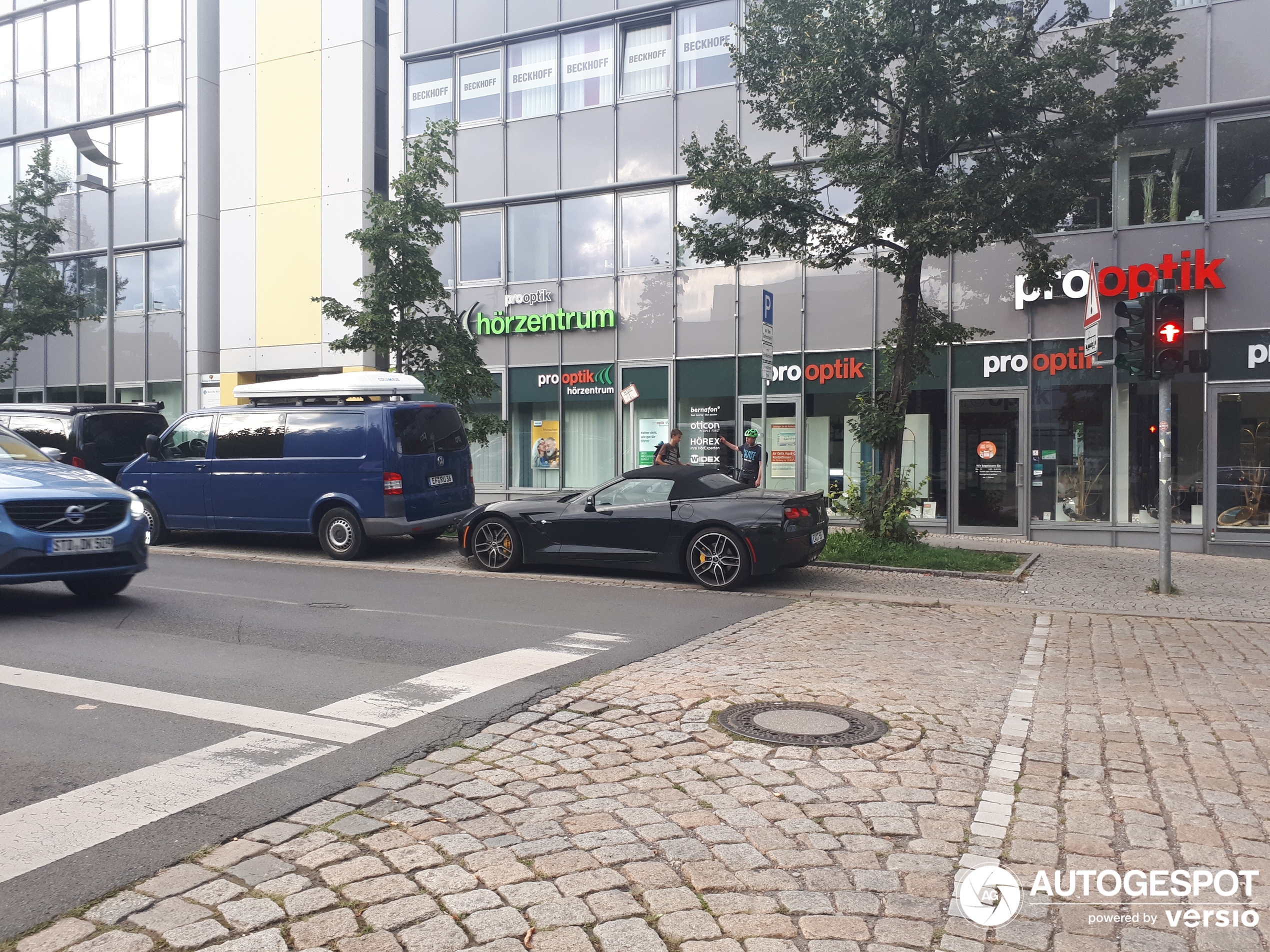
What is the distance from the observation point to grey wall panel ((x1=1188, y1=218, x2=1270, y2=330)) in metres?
15.1

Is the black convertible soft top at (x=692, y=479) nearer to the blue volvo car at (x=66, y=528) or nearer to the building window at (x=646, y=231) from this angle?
the blue volvo car at (x=66, y=528)

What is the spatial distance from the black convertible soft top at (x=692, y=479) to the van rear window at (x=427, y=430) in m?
3.18

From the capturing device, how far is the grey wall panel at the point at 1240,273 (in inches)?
593

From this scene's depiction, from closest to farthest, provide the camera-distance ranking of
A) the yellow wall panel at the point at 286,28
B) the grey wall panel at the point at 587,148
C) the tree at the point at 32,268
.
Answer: the grey wall panel at the point at 587,148 → the tree at the point at 32,268 → the yellow wall panel at the point at 286,28

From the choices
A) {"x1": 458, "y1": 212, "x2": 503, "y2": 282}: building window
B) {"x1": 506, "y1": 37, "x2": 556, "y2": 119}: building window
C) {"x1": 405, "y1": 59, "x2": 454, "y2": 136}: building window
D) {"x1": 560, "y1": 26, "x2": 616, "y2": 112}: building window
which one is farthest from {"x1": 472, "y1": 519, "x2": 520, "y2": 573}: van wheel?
{"x1": 405, "y1": 59, "x2": 454, "y2": 136}: building window

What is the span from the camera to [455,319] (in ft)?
56.4

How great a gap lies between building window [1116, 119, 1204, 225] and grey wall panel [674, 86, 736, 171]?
22.4 feet

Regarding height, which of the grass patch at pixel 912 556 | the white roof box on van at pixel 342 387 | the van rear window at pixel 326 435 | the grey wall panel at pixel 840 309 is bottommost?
the grass patch at pixel 912 556

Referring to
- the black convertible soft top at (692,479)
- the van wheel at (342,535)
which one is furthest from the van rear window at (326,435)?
the black convertible soft top at (692,479)

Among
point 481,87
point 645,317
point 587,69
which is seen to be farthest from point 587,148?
point 645,317

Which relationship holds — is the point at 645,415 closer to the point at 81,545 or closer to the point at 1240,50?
the point at 1240,50

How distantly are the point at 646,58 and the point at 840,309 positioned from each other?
6.60m

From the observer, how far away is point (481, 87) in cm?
2139

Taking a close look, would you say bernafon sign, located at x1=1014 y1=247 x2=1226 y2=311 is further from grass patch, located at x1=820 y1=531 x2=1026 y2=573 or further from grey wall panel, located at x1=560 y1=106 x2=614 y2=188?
grey wall panel, located at x1=560 y1=106 x2=614 y2=188
